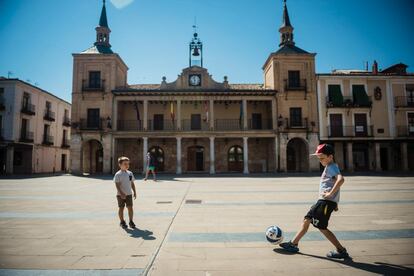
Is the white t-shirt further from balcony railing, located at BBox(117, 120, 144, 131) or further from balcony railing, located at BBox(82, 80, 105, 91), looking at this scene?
balcony railing, located at BBox(82, 80, 105, 91)

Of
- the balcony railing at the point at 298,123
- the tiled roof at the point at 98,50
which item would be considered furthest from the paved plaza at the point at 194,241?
the tiled roof at the point at 98,50

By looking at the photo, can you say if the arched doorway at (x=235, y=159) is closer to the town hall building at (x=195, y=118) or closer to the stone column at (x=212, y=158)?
the town hall building at (x=195, y=118)

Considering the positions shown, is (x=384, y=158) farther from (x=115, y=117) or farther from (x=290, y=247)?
(x=290, y=247)

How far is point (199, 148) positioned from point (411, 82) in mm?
22839

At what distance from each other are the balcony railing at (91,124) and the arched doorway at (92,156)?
197 centimetres

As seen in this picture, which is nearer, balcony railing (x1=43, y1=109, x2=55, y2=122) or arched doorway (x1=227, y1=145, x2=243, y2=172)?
arched doorway (x1=227, y1=145, x2=243, y2=172)

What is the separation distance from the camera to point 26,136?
27141 millimetres

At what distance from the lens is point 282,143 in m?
24.2

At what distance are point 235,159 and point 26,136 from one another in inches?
864

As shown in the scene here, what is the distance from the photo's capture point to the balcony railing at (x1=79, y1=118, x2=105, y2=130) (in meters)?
24.0

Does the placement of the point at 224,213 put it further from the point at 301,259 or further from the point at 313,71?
the point at 313,71

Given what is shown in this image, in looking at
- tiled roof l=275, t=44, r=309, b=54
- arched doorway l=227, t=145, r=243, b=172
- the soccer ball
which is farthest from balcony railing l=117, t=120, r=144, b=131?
the soccer ball

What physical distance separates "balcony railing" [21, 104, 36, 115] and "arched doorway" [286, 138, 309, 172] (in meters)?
27.2

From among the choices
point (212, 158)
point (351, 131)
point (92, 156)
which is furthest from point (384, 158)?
point (92, 156)
